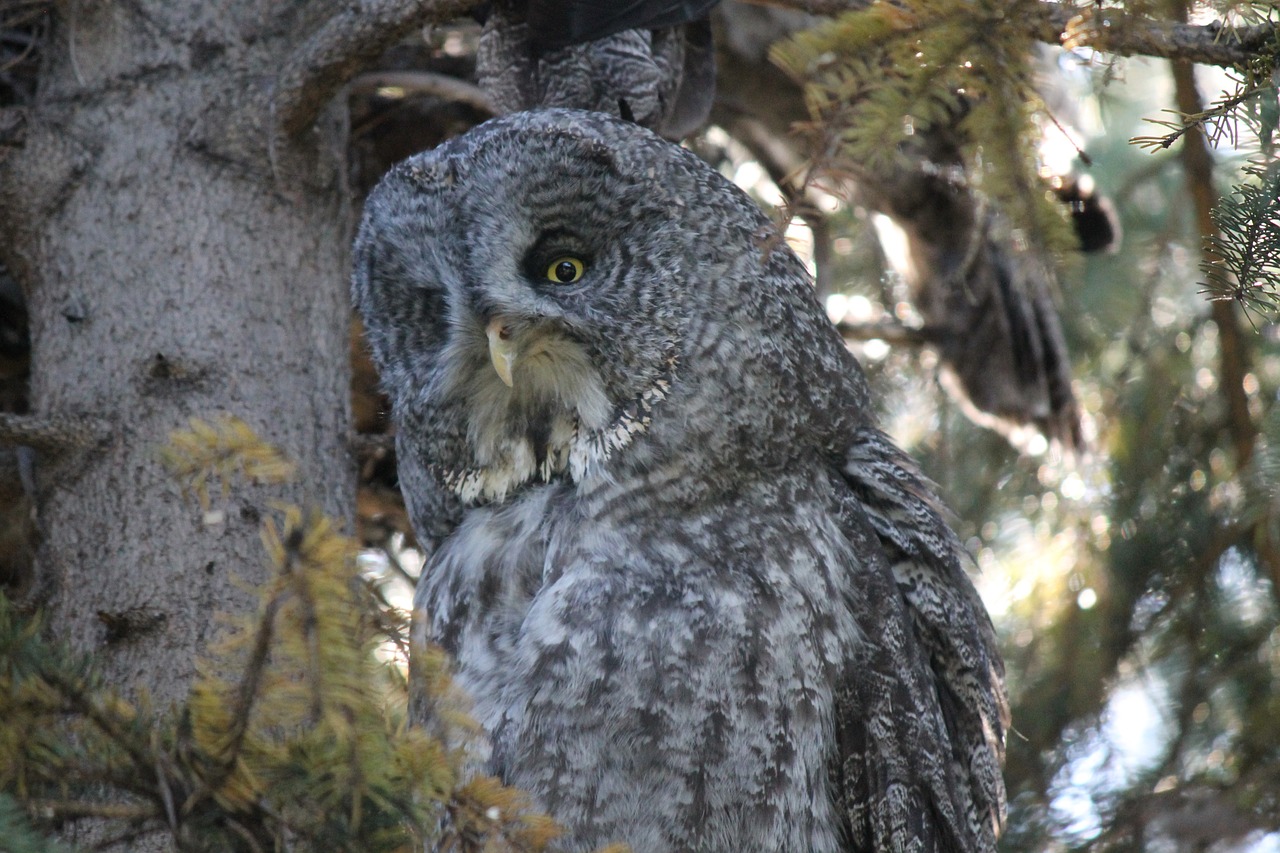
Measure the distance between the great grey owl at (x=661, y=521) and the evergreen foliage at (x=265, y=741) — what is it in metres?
0.68

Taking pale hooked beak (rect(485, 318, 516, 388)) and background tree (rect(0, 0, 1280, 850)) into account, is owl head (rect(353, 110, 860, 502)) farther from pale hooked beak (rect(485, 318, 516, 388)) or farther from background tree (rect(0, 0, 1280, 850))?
background tree (rect(0, 0, 1280, 850))

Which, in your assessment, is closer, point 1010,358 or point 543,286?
point 543,286

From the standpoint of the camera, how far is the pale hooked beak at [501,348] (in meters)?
1.88

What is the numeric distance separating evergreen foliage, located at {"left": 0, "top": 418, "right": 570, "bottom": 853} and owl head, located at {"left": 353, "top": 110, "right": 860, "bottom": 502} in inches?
32.6

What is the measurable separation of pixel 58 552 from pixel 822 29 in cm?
142

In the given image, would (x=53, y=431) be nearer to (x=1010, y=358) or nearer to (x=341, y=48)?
(x=341, y=48)

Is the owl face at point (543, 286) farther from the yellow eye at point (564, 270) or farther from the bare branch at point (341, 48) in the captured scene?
the bare branch at point (341, 48)

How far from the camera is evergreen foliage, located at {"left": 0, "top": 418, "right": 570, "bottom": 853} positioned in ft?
3.48

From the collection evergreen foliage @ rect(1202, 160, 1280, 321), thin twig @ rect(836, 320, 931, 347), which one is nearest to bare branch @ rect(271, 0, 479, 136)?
evergreen foliage @ rect(1202, 160, 1280, 321)

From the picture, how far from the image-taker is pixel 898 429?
12.3 ft

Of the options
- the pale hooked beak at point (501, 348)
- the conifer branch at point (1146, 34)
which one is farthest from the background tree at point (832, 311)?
the pale hooked beak at point (501, 348)

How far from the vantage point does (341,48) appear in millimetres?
2150

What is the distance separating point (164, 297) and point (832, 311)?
1.89m

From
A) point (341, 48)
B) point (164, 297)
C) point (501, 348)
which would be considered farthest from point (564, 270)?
point (164, 297)
